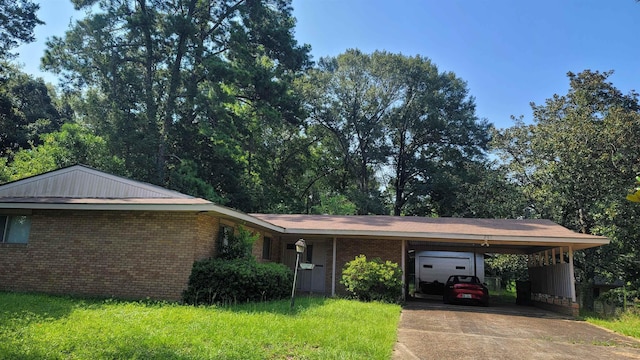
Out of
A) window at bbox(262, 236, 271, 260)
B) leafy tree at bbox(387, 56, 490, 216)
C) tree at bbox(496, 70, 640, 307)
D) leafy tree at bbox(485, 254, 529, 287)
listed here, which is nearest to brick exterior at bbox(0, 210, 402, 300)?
window at bbox(262, 236, 271, 260)

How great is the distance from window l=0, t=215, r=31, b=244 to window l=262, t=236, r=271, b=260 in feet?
22.6

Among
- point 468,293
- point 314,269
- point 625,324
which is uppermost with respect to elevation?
point 314,269

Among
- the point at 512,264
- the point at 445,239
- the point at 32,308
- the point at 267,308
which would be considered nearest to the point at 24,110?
the point at 32,308

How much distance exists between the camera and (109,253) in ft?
35.2

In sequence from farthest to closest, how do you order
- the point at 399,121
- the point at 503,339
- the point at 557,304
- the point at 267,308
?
the point at 399,121 < the point at 557,304 < the point at 267,308 < the point at 503,339

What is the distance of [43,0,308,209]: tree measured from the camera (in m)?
25.8

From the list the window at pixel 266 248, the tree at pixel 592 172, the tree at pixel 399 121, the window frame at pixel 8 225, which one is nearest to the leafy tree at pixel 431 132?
the tree at pixel 399 121

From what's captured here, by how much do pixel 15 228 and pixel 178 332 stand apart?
7.51 meters

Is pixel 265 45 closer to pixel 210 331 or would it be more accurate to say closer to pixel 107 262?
pixel 107 262

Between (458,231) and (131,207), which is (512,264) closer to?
(458,231)

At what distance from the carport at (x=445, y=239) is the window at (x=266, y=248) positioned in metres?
0.39

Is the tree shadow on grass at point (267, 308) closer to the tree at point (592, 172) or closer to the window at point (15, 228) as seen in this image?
the window at point (15, 228)

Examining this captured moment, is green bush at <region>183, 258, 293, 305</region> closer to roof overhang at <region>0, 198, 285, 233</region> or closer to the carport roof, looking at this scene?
roof overhang at <region>0, 198, 285, 233</region>

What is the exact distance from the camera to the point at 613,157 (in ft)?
63.1
